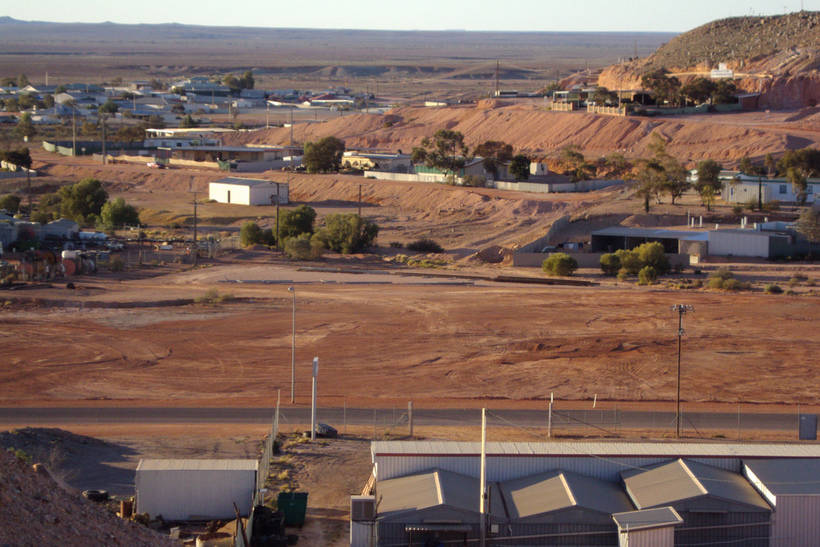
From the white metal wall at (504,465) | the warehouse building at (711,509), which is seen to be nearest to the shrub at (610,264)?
the white metal wall at (504,465)

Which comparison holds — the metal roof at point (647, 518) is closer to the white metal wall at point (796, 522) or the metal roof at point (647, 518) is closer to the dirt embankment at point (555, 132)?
the white metal wall at point (796, 522)

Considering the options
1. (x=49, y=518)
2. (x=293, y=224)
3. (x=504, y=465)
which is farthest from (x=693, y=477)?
(x=293, y=224)

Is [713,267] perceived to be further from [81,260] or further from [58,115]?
[58,115]

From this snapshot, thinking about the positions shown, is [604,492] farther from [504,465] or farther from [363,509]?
[363,509]

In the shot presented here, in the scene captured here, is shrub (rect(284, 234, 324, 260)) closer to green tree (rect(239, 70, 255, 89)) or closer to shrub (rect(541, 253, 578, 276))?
shrub (rect(541, 253, 578, 276))

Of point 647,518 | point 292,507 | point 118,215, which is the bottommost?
point 292,507

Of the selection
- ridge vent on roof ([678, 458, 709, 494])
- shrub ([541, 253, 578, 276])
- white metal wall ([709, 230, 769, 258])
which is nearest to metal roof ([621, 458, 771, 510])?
ridge vent on roof ([678, 458, 709, 494])
